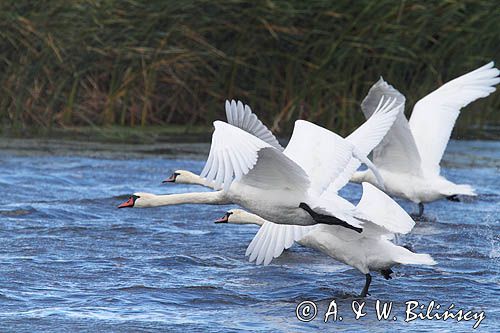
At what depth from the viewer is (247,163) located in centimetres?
655

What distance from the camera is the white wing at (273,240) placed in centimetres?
797

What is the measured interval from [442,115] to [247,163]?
5.02 metres

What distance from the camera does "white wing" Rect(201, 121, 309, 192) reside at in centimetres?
646

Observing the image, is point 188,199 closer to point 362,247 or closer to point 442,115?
point 362,247

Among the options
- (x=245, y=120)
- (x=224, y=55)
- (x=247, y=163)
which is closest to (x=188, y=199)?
(x=245, y=120)

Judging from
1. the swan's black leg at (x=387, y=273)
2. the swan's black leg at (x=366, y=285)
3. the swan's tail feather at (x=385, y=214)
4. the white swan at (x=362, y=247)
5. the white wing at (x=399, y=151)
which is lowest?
the swan's black leg at (x=366, y=285)

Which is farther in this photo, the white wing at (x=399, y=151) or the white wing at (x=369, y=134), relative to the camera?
the white wing at (x=399, y=151)

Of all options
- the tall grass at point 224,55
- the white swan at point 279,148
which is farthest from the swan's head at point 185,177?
the tall grass at point 224,55

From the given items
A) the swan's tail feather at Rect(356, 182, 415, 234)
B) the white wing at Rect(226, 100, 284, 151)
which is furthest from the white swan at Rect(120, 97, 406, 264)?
the swan's tail feather at Rect(356, 182, 415, 234)

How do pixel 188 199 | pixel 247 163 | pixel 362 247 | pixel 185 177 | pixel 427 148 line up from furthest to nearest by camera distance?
1. pixel 427 148
2. pixel 185 177
3. pixel 188 199
4. pixel 362 247
5. pixel 247 163

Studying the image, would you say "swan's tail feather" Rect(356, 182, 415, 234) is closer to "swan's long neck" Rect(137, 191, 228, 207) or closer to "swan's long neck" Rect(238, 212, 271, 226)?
"swan's long neck" Rect(137, 191, 228, 207)

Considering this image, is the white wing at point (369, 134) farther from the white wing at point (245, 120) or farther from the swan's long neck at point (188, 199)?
the white wing at point (245, 120)

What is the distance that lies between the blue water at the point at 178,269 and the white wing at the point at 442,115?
64 centimetres

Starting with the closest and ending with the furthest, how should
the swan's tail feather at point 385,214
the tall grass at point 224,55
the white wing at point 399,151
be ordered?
the swan's tail feather at point 385,214
the white wing at point 399,151
the tall grass at point 224,55
